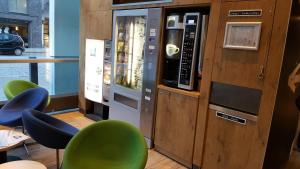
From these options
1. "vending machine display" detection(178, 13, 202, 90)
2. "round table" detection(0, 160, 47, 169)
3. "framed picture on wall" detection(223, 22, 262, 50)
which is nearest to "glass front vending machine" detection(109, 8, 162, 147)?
"vending machine display" detection(178, 13, 202, 90)

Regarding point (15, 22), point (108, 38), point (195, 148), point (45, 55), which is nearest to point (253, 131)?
point (195, 148)

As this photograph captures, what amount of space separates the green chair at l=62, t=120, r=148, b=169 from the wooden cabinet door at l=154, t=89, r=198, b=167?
3.28 ft

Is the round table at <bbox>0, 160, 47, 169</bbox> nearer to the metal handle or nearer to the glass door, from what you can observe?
the glass door

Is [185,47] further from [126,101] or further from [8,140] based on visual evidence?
[8,140]

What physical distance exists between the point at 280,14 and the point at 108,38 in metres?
2.48

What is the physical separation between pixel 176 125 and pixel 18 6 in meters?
3.58

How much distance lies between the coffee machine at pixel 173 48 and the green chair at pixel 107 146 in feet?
3.79

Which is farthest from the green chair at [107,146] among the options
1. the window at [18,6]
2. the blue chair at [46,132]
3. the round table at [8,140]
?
the window at [18,6]

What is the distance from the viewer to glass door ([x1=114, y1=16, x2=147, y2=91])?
3.21 meters

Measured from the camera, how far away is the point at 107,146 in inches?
75.1

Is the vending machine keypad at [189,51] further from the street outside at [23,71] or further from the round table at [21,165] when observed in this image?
the street outside at [23,71]

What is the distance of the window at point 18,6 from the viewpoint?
408cm

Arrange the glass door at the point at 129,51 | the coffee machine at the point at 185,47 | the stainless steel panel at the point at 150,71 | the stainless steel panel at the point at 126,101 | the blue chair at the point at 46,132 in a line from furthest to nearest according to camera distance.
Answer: the stainless steel panel at the point at 126,101 → the glass door at the point at 129,51 → the stainless steel panel at the point at 150,71 → the coffee machine at the point at 185,47 → the blue chair at the point at 46,132

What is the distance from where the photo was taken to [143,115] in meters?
3.18
